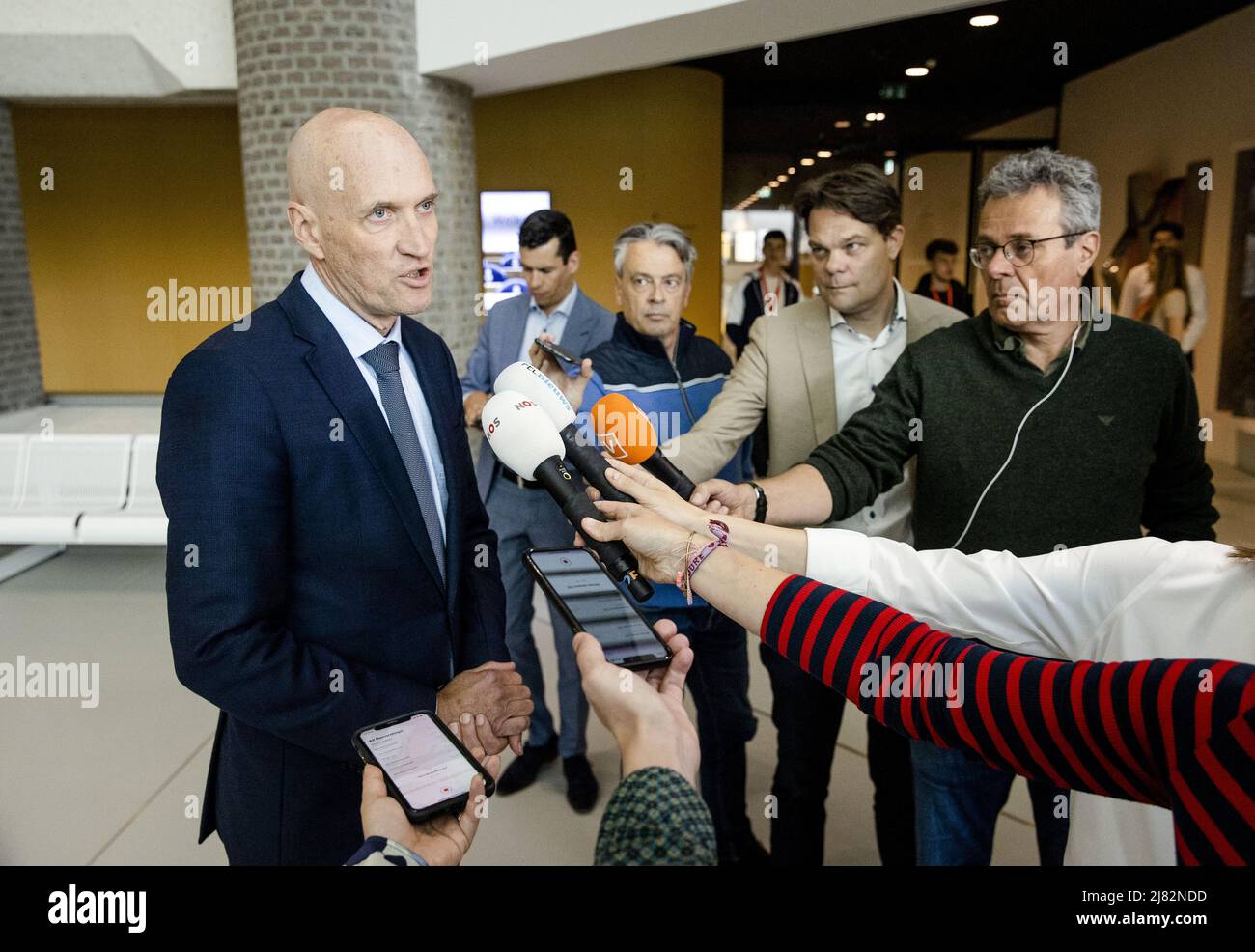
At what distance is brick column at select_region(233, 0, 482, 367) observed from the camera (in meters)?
4.96

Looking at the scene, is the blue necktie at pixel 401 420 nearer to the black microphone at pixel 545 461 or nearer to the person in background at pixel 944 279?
the black microphone at pixel 545 461

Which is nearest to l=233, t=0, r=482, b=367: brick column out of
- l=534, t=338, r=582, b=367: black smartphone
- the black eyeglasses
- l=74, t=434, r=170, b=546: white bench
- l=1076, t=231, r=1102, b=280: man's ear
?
l=74, t=434, r=170, b=546: white bench

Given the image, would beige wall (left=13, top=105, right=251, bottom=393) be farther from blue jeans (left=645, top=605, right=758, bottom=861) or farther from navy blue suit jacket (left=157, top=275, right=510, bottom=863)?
navy blue suit jacket (left=157, top=275, right=510, bottom=863)

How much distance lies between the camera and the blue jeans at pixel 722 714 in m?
2.31

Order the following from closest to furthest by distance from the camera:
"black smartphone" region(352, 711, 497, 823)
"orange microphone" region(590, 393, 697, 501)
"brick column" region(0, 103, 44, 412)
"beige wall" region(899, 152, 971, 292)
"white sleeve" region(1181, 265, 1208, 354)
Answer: "black smartphone" region(352, 711, 497, 823) < "orange microphone" region(590, 393, 697, 501) < "white sleeve" region(1181, 265, 1208, 354) < "brick column" region(0, 103, 44, 412) < "beige wall" region(899, 152, 971, 292)

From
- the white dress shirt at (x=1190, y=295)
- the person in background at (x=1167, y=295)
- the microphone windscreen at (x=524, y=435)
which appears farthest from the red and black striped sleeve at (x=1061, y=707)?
the person in background at (x=1167, y=295)

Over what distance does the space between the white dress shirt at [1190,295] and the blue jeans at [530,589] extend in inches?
207

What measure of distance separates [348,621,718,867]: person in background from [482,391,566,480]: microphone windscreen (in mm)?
283

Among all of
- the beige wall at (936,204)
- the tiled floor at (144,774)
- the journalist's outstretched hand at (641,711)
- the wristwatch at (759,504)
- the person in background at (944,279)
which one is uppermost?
the beige wall at (936,204)

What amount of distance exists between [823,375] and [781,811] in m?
1.03

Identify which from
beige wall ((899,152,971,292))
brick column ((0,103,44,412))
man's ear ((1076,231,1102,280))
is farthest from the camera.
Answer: beige wall ((899,152,971,292))

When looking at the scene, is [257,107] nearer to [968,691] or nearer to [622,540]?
[622,540]

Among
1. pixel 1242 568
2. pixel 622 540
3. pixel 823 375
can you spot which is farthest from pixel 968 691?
pixel 823 375

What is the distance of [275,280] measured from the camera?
5.32m
